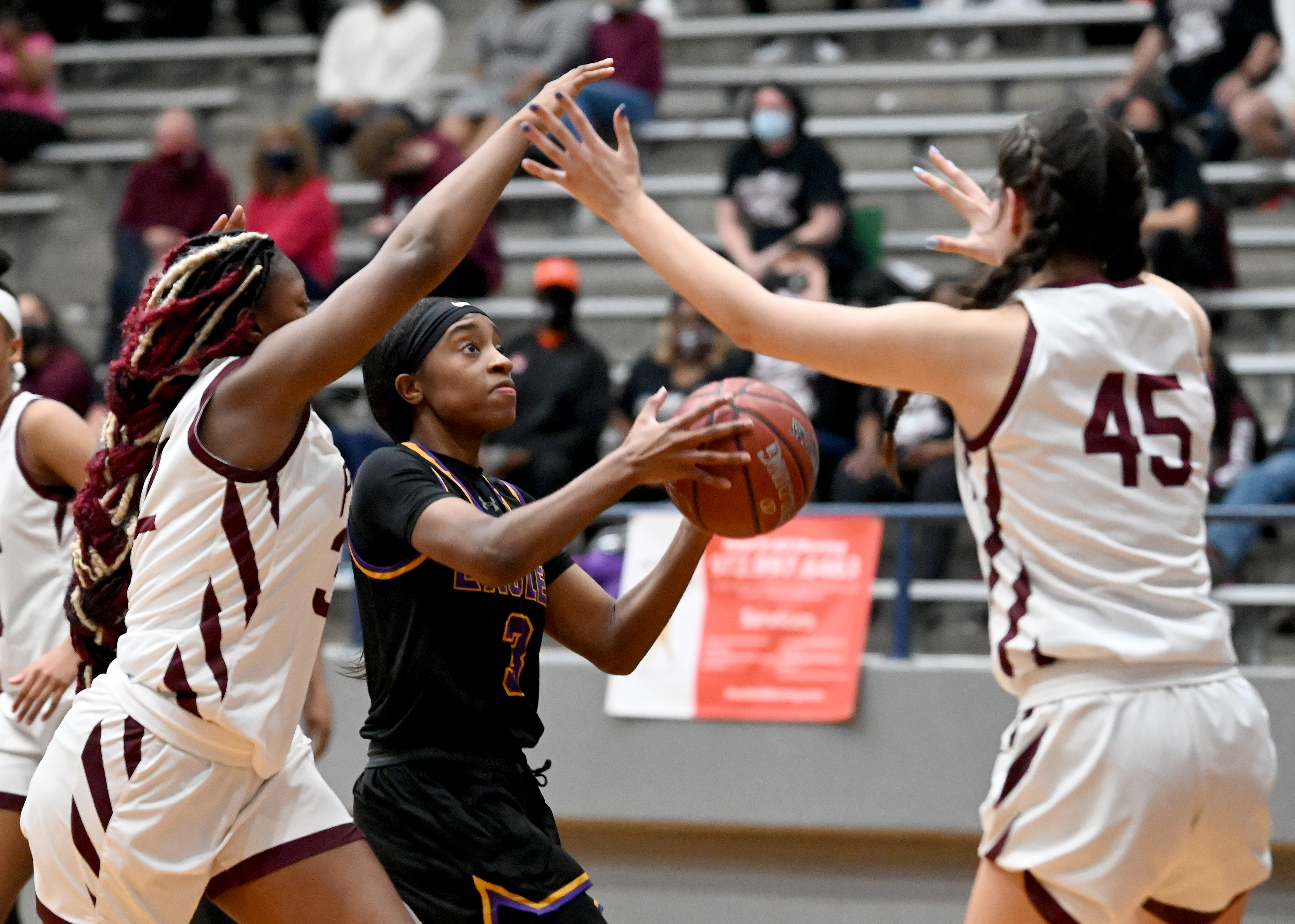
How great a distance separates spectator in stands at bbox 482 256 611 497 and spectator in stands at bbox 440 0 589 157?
1.87 m

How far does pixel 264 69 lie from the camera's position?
12.2m

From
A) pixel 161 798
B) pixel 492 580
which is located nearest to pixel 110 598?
pixel 161 798

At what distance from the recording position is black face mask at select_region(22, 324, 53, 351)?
313 inches

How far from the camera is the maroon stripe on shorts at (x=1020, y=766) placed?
2.66m

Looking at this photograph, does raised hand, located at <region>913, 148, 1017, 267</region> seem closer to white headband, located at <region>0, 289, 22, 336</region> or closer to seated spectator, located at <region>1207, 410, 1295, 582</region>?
white headband, located at <region>0, 289, 22, 336</region>

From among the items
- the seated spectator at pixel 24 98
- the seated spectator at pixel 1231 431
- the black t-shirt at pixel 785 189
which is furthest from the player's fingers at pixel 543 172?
the seated spectator at pixel 24 98

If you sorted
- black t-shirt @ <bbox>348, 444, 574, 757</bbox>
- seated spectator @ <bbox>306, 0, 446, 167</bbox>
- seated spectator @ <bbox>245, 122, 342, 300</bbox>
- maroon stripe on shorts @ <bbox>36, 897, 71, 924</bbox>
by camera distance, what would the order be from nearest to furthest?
maroon stripe on shorts @ <bbox>36, 897, 71, 924</bbox> → black t-shirt @ <bbox>348, 444, 574, 757</bbox> → seated spectator @ <bbox>245, 122, 342, 300</bbox> → seated spectator @ <bbox>306, 0, 446, 167</bbox>

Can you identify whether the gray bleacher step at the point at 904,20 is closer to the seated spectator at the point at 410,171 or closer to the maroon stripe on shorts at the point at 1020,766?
the seated spectator at the point at 410,171

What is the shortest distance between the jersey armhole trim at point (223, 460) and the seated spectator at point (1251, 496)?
16.2ft

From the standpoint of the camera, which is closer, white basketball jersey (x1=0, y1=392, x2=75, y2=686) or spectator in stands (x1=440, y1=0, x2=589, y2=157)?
white basketball jersey (x1=0, y1=392, x2=75, y2=686)

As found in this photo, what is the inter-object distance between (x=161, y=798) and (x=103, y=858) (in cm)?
15

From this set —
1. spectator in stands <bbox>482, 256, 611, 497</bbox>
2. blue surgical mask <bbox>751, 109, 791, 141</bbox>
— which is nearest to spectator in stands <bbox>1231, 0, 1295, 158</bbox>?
blue surgical mask <bbox>751, 109, 791, 141</bbox>

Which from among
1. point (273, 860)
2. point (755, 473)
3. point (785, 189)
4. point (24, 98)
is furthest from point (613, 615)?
point (24, 98)

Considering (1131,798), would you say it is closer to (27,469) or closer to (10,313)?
(27,469)
